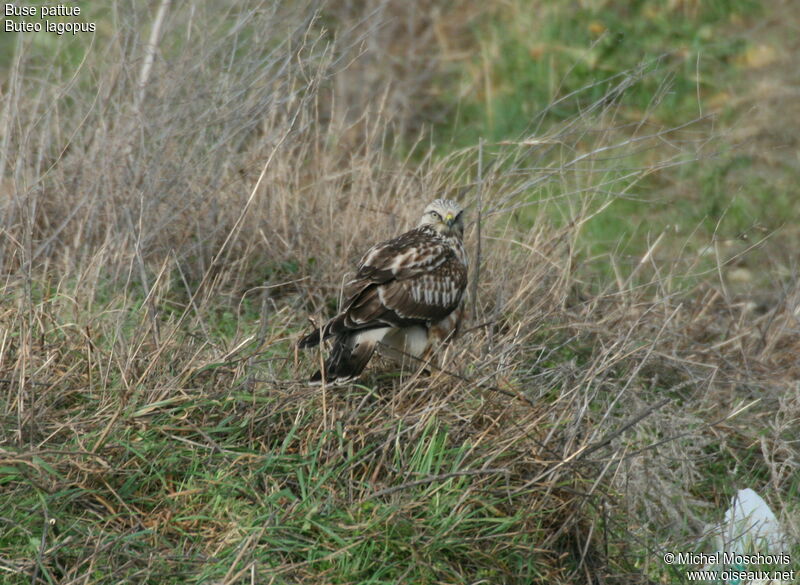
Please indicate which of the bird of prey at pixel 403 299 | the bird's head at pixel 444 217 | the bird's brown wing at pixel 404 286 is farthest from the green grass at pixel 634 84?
the bird's brown wing at pixel 404 286

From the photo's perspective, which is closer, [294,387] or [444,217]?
[294,387]

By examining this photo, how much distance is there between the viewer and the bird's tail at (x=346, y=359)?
15.1 feet

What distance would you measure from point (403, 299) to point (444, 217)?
2.12 ft

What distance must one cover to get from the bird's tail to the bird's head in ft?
3.10

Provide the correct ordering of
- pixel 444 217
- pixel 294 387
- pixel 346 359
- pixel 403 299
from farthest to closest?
pixel 444 217, pixel 403 299, pixel 346 359, pixel 294 387

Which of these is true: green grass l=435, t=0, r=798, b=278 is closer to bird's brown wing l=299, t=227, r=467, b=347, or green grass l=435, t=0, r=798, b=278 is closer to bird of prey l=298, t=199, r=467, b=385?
bird of prey l=298, t=199, r=467, b=385

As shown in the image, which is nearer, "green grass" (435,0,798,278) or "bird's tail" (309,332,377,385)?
"bird's tail" (309,332,377,385)

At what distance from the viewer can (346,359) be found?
478 centimetres

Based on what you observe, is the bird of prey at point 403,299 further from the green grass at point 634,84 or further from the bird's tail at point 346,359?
the green grass at point 634,84

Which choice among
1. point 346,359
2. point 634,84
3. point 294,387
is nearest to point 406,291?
point 346,359

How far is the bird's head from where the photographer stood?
5641 millimetres

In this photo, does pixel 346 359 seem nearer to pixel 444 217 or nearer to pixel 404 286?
pixel 404 286

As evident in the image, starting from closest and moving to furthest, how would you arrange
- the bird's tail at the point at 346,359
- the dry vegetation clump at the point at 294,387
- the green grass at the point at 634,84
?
the dry vegetation clump at the point at 294,387 → the bird's tail at the point at 346,359 → the green grass at the point at 634,84

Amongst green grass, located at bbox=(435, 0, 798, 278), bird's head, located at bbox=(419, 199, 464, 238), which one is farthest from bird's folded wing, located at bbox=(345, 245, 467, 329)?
green grass, located at bbox=(435, 0, 798, 278)
